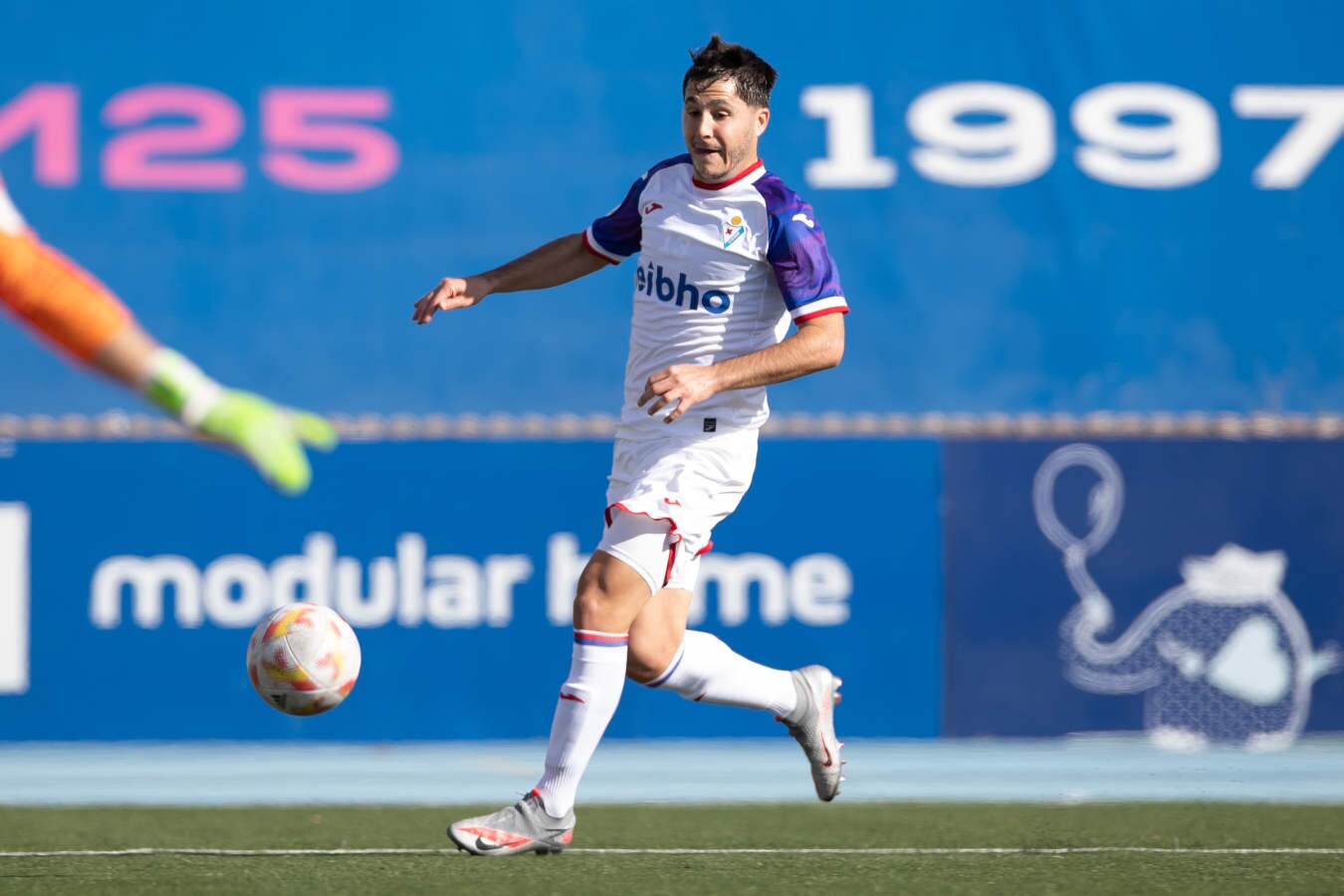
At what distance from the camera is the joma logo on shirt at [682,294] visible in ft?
16.0

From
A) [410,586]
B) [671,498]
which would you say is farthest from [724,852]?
[410,586]

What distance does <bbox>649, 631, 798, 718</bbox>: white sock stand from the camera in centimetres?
Result: 492

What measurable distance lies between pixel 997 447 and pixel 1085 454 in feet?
1.33

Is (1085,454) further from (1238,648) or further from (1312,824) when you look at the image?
(1312,824)

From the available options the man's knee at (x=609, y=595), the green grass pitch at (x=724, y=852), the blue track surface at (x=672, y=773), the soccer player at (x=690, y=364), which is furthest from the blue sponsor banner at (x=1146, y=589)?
the man's knee at (x=609, y=595)

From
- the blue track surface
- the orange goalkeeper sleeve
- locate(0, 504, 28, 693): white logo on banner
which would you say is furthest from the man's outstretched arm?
locate(0, 504, 28, 693): white logo on banner

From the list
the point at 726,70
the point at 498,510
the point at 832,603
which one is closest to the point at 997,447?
the point at 832,603

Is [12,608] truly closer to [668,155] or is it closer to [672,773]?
[672,773]

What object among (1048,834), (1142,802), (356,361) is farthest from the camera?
(356,361)

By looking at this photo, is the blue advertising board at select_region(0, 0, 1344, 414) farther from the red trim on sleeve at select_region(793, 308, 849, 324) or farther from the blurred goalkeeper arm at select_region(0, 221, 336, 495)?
the blurred goalkeeper arm at select_region(0, 221, 336, 495)

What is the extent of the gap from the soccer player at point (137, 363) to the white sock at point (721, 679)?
5.80 ft

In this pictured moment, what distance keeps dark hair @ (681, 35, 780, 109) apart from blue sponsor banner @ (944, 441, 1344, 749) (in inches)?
165

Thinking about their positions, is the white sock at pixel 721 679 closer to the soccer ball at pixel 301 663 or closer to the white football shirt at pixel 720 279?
the white football shirt at pixel 720 279

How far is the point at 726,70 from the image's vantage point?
4770mm
